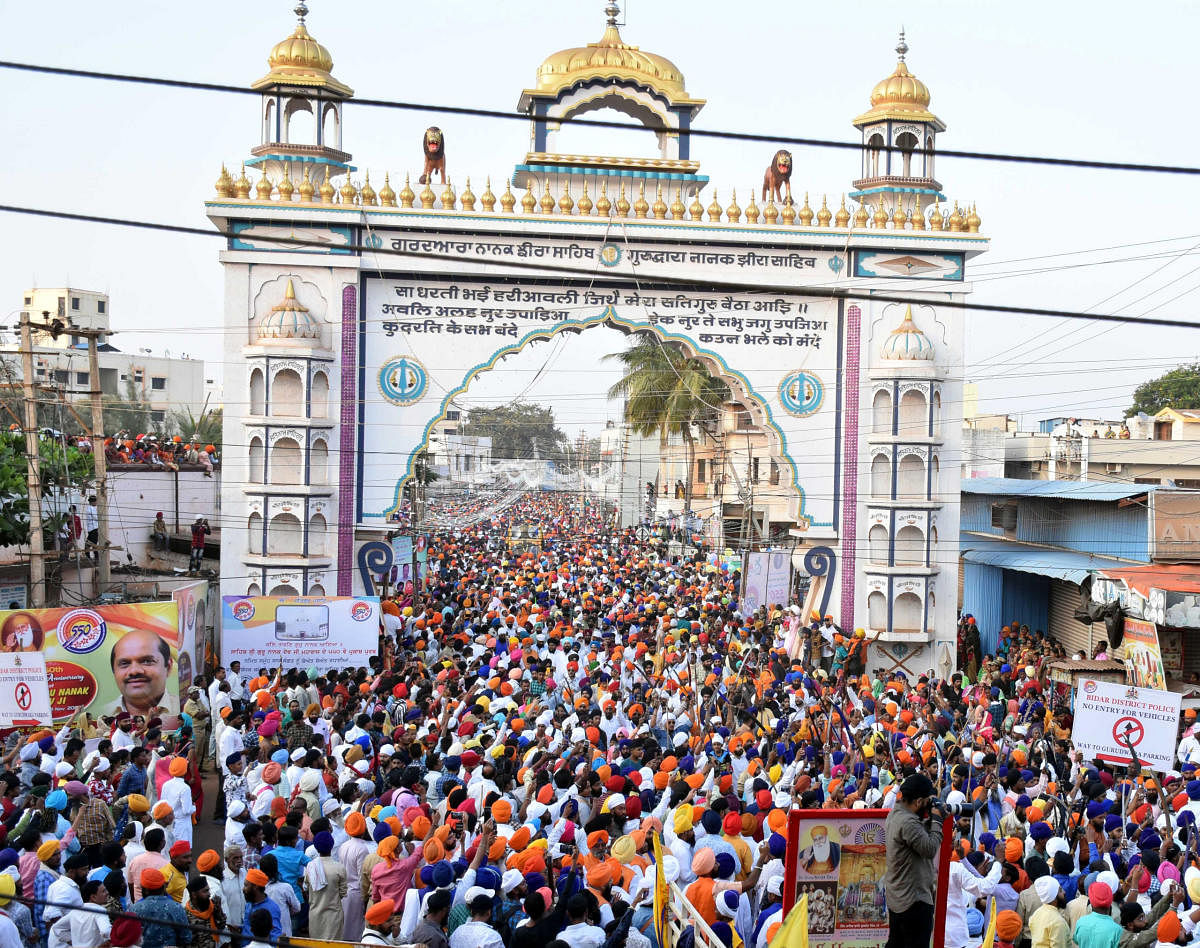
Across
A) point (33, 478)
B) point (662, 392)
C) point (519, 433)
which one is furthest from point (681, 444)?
point (519, 433)

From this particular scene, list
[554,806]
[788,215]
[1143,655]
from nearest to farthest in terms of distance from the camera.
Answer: [554,806]
[1143,655]
[788,215]

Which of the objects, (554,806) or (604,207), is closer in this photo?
(554,806)

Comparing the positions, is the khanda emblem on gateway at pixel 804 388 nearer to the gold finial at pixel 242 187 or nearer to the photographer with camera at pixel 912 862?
the gold finial at pixel 242 187

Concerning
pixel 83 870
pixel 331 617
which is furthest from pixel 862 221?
pixel 83 870

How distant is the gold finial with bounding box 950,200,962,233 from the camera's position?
1969cm

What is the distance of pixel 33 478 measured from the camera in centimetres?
1530

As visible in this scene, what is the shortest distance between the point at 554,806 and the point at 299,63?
14.0 metres

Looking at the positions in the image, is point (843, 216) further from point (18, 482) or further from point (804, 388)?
point (18, 482)

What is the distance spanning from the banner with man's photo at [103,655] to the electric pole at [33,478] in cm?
265

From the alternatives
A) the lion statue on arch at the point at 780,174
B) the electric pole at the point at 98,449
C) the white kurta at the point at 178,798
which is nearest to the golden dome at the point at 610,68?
the lion statue on arch at the point at 780,174

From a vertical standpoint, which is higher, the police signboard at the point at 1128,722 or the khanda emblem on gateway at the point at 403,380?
the khanda emblem on gateway at the point at 403,380

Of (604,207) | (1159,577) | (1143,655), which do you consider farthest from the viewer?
(604,207)

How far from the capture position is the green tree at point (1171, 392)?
45938mm

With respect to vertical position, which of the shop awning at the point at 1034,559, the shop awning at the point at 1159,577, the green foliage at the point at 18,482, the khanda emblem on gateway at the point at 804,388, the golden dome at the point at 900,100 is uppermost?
the golden dome at the point at 900,100
